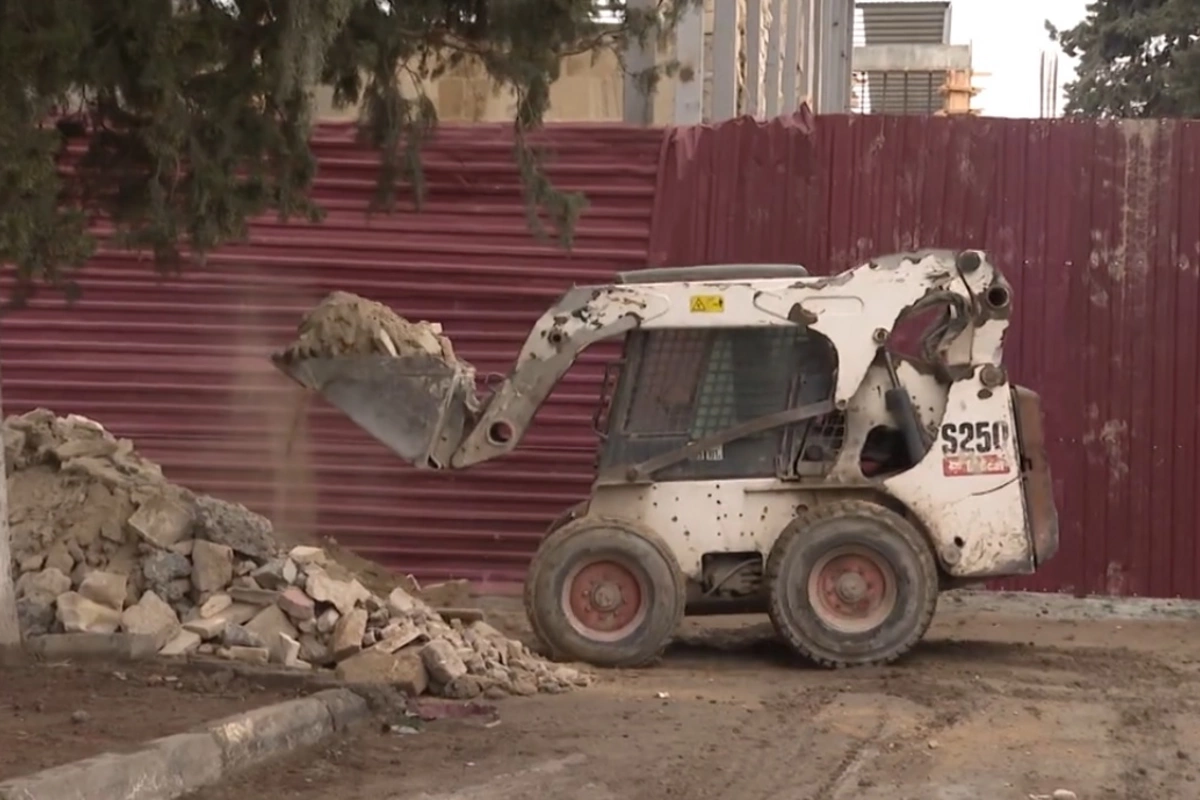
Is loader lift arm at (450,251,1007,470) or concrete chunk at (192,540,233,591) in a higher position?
loader lift arm at (450,251,1007,470)

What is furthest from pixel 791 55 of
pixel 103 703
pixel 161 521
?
pixel 103 703

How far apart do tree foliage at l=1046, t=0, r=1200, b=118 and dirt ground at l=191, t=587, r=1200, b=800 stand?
2804 cm

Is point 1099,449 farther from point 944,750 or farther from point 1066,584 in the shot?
point 944,750

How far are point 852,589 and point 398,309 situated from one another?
4.39 m

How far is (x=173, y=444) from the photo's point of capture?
544 inches

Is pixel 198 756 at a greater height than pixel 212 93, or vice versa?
pixel 212 93

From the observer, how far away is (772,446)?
1108 cm

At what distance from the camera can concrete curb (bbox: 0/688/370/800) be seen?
641cm

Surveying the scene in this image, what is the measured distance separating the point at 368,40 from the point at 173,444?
5693 mm

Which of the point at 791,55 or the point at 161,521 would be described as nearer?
the point at 161,521

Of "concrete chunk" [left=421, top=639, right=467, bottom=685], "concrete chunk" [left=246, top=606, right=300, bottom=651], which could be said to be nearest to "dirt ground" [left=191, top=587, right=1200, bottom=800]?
"concrete chunk" [left=421, top=639, right=467, bottom=685]

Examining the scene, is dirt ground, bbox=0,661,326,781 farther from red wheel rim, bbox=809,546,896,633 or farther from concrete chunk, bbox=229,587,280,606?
red wheel rim, bbox=809,546,896,633

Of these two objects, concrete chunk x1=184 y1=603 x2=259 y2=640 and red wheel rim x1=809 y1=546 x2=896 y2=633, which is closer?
concrete chunk x1=184 y1=603 x2=259 y2=640

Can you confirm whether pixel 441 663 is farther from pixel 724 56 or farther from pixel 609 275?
pixel 724 56
